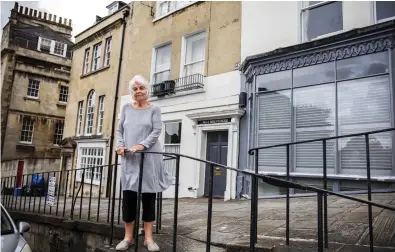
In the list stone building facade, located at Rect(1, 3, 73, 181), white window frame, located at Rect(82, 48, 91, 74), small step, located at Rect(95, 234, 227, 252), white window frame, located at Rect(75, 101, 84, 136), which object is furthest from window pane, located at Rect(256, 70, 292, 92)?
stone building facade, located at Rect(1, 3, 73, 181)

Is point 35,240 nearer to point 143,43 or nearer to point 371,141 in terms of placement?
point 371,141

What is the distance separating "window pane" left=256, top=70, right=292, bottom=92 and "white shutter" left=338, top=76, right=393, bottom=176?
122 cm

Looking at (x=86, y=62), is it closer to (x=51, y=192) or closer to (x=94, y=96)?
(x=94, y=96)

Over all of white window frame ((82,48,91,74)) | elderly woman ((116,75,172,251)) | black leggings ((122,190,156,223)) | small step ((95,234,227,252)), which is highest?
white window frame ((82,48,91,74))

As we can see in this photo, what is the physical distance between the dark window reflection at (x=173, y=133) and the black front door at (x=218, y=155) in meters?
1.17

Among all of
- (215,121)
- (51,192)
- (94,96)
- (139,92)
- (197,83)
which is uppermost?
(94,96)

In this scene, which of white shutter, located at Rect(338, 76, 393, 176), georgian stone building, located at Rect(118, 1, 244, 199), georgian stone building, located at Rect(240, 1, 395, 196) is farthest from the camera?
georgian stone building, located at Rect(118, 1, 244, 199)

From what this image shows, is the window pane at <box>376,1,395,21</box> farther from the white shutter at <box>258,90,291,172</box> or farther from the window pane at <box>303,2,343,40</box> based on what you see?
the white shutter at <box>258,90,291,172</box>

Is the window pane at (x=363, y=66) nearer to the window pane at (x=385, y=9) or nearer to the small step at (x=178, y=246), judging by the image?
the window pane at (x=385, y=9)

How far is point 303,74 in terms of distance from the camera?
7.22 meters

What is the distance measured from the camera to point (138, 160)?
9.55 feet

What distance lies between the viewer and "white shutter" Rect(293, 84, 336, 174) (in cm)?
669

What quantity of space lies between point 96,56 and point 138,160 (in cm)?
1354

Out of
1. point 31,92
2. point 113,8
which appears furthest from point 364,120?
point 31,92
